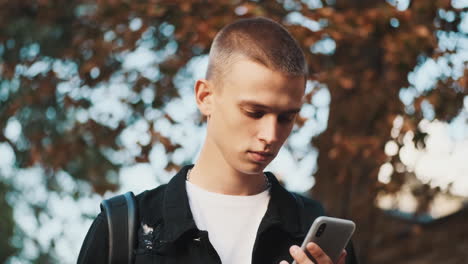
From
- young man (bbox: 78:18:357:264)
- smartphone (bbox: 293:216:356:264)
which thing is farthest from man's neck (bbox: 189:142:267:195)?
smartphone (bbox: 293:216:356:264)

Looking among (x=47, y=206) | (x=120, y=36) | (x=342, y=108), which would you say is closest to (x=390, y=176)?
(x=342, y=108)

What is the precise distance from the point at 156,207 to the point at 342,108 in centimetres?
483

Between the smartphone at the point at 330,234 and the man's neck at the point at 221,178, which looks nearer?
the smartphone at the point at 330,234

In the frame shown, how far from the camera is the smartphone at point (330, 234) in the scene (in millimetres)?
2462

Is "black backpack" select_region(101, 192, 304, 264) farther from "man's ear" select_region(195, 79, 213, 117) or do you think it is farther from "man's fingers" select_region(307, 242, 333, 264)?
Answer: "man's fingers" select_region(307, 242, 333, 264)

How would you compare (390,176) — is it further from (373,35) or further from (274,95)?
(274,95)

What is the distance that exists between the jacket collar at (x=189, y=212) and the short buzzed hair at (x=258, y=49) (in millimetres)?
431

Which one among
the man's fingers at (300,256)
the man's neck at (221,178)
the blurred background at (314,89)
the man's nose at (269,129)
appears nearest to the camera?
the man's fingers at (300,256)

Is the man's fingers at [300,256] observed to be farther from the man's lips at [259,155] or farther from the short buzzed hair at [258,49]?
the short buzzed hair at [258,49]

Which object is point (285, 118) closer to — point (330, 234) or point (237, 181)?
point (237, 181)

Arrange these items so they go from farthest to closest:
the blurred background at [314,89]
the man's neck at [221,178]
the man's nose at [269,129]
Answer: the blurred background at [314,89], the man's neck at [221,178], the man's nose at [269,129]

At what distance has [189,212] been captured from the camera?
2.70 m

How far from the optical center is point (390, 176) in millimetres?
7340

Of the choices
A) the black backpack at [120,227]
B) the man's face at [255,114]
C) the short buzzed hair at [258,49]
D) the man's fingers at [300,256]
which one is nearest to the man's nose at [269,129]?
the man's face at [255,114]
